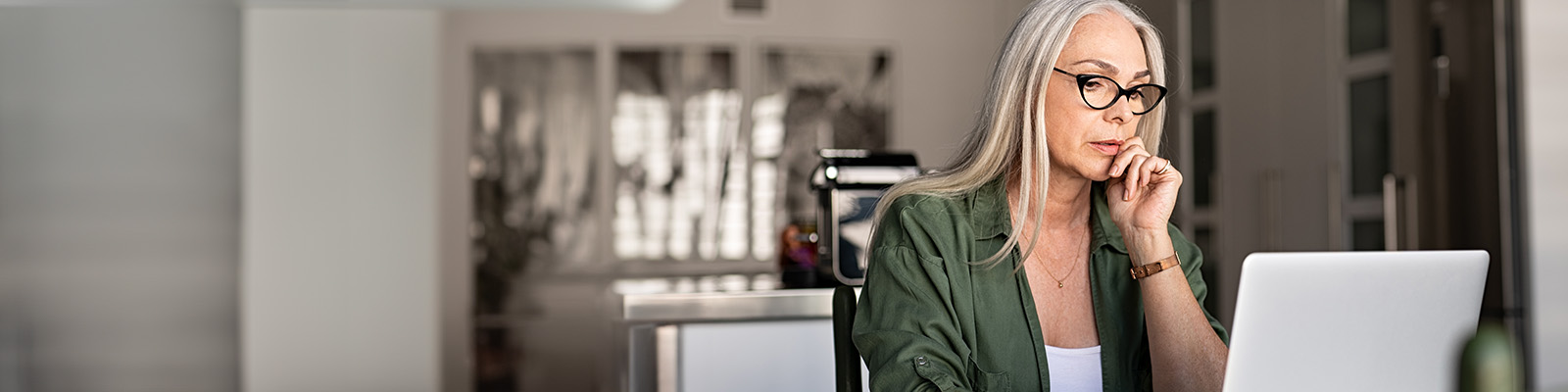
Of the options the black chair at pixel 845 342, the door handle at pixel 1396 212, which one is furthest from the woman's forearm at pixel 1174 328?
the door handle at pixel 1396 212

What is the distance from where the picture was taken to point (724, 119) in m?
5.40

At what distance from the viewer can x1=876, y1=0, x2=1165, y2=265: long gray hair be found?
1292mm

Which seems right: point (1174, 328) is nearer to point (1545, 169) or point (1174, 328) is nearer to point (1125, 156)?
point (1125, 156)

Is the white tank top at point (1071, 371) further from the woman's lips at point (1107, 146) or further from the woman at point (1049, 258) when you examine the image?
the woman's lips at point (1107, 146)

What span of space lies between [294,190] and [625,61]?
207 cm

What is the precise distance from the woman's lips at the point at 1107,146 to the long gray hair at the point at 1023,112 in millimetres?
51

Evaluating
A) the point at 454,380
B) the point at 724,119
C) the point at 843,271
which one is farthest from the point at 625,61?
the point at 843,271

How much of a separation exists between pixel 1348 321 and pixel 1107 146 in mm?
435

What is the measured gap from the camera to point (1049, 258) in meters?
1.39

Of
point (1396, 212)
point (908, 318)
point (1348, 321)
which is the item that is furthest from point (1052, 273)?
point (1396, 212)

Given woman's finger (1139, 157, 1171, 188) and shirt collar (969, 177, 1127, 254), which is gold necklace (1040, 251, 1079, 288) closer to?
shirt collar (969, 177, 1127, 254)

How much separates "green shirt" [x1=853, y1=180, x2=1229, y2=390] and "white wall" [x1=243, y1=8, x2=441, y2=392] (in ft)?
8.20

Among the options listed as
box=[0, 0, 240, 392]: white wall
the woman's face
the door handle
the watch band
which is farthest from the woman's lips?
box=[0, 0, 240, 392]: white wall

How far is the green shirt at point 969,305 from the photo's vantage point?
1236 millimetres
